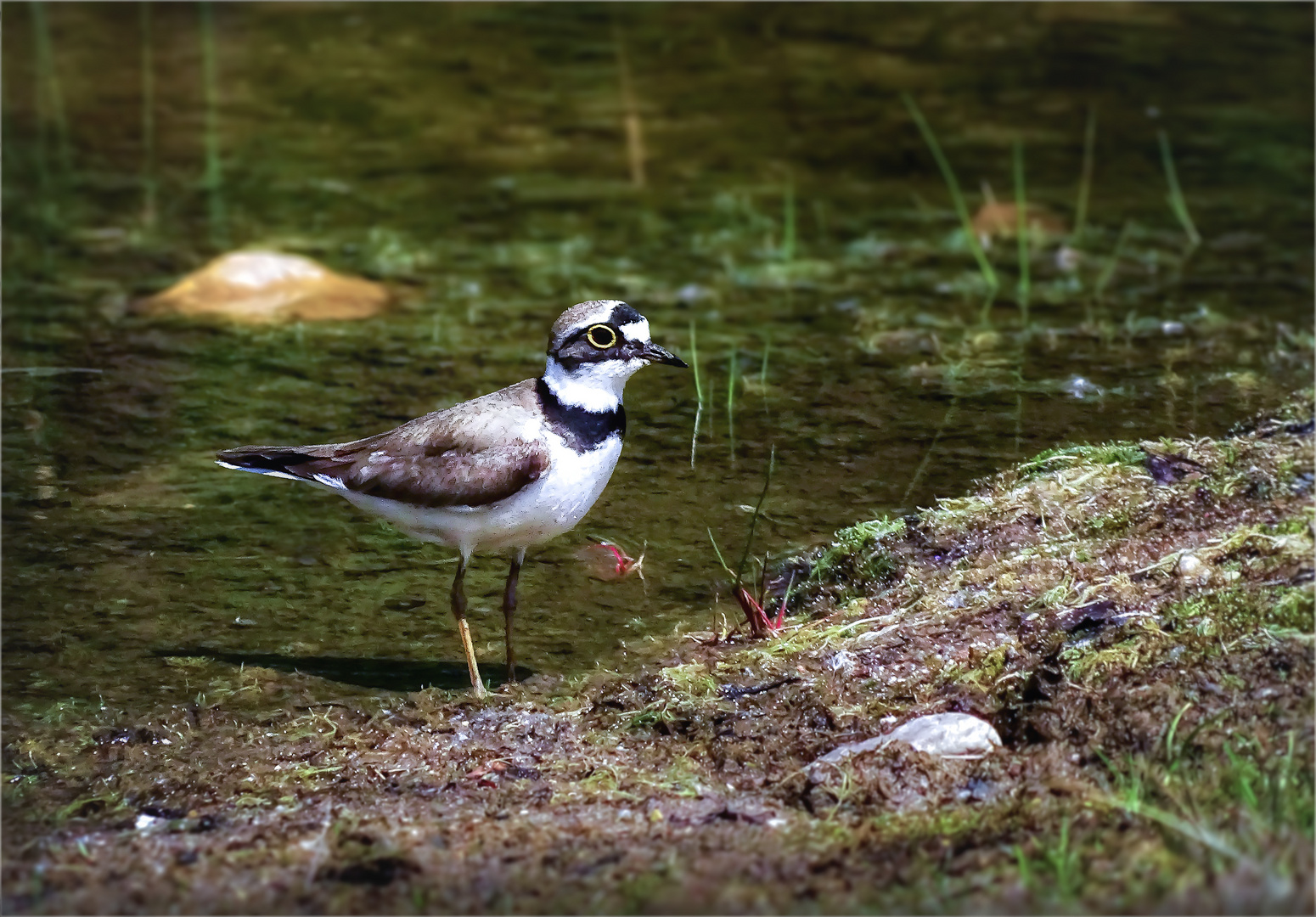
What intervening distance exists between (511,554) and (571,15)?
346 inches

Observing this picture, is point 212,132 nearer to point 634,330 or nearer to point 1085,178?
point 1085,178

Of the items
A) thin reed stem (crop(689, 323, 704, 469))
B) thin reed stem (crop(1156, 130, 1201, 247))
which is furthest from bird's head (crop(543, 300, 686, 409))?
thin reed stem (crop(1156, 130, 1201, 247))

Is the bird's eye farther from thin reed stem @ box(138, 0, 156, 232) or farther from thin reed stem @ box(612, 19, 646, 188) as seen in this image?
thin reed stem @ box(138, 0, 156, 232)

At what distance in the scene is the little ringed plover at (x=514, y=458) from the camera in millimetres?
5195

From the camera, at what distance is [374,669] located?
5.30 meters

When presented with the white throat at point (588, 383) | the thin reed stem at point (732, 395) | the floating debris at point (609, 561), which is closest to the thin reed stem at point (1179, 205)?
the thin reed stem at point (732, 395)

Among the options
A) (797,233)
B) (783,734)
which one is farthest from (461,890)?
(797,233)

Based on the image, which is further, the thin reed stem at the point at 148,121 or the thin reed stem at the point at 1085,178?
the thin reed stem at the point at 148,121

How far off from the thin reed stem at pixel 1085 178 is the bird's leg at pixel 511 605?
515 centimetres

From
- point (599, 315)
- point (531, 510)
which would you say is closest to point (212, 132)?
point (599, 315)

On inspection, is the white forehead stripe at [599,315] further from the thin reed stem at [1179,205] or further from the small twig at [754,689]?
the thin reed stem at [1179,205]

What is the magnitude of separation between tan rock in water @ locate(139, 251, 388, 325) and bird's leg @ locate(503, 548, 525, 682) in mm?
3482

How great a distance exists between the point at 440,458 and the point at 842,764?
5.82ft

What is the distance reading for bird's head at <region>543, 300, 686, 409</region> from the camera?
5.39 m
